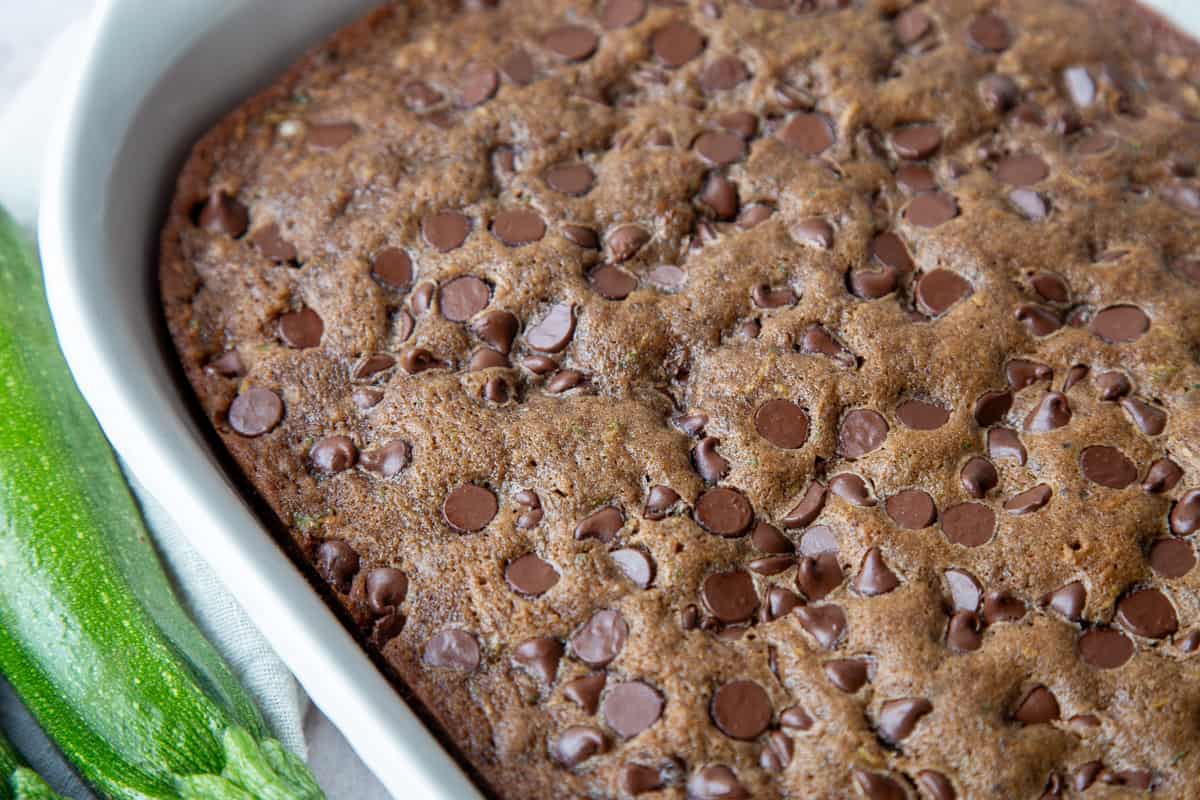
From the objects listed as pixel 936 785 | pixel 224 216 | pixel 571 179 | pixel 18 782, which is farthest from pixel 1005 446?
pixel 18 782

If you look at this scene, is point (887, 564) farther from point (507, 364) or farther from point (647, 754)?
point (507, 364)

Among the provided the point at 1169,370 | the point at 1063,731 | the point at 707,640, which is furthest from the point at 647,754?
the point at 1169,370

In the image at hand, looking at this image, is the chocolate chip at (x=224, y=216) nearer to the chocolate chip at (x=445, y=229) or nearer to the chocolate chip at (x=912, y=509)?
the chocolate chip at (x=445, y=229)

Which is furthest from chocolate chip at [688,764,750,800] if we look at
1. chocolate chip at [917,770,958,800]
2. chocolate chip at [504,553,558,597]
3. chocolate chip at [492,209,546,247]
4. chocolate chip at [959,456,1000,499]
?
chocolate chip at [492,209,546,247]

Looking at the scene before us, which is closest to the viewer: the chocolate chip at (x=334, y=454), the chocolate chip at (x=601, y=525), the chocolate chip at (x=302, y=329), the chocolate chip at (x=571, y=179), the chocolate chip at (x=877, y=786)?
the chocolate chip at (x=877, y=786)

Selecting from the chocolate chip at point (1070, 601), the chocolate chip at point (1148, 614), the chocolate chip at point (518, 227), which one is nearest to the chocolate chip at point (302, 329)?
the chocolate chip at point (518, 227)

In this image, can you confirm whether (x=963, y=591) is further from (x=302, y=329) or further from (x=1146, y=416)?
(x=302, y=329)
